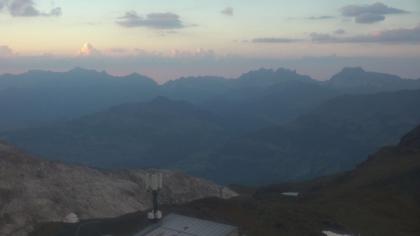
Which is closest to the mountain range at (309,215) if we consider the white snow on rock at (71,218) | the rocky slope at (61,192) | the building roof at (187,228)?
the white snow on rock at (71,218)

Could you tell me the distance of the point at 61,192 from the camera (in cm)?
10181

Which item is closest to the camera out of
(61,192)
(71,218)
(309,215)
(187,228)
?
(187,228)

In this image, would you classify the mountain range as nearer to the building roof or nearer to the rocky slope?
the rocky slope

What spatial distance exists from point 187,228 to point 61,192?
169 feet

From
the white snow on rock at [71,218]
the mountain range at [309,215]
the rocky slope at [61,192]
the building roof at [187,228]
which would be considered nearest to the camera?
the building roof at [187,228]

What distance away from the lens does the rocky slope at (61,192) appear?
304ft

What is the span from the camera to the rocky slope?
92.6m

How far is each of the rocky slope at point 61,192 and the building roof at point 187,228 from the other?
125 ft

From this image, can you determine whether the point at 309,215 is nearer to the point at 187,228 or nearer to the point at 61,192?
the point at 187,228

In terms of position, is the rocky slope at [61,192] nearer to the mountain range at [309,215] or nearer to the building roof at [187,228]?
the mountain range at [309,215]

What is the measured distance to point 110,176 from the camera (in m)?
121

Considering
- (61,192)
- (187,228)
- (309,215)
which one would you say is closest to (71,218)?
(61,192)

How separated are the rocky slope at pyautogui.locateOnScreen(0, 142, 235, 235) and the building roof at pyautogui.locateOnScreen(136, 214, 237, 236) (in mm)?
38060

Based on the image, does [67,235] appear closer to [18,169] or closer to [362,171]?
[18,169]
